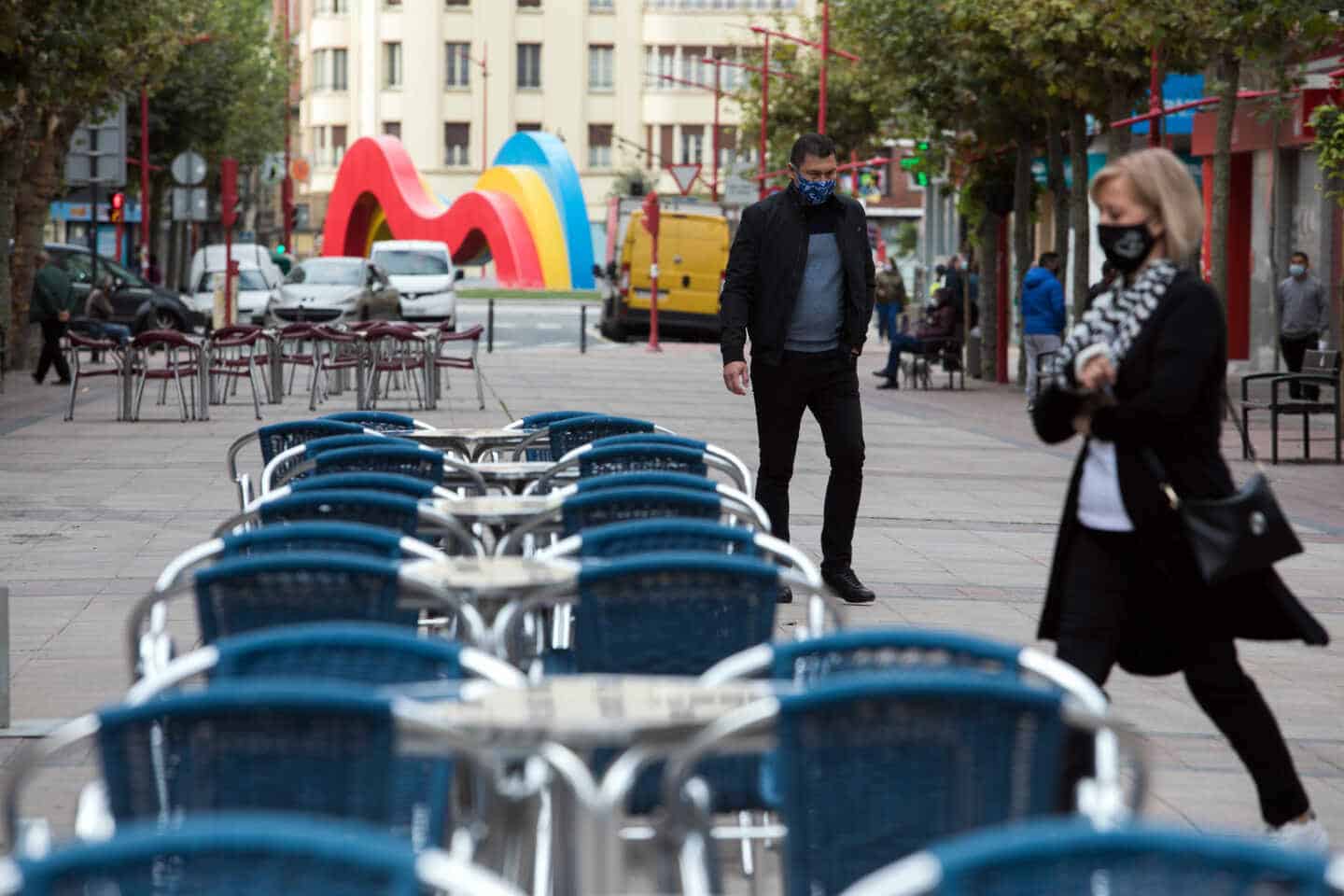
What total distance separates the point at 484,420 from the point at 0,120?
7.70 m

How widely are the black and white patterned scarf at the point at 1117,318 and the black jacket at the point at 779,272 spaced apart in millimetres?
3910

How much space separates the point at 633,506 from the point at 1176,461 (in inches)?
63.6

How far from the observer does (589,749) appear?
4.93m

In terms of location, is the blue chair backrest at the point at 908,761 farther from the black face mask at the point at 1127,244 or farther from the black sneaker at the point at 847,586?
the black sneaker at the point at 847,586

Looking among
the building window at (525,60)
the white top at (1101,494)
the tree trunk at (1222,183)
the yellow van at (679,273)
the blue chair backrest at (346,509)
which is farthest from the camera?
the building window at (525,60)

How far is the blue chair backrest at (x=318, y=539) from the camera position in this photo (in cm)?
574

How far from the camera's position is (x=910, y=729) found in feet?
12.9

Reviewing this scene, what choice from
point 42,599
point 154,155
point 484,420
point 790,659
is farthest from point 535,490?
point 154,155

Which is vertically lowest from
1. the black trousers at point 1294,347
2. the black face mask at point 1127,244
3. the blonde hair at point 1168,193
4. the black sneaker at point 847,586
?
the black sneaker at point 847,586

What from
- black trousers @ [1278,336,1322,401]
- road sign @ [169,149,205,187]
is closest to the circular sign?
road sign @ [169,149,205,187]

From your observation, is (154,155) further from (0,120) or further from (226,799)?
(226,799)

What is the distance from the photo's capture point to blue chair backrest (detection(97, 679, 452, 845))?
3.73 meters

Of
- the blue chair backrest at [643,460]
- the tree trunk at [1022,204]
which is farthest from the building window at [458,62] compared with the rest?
the blue chair backrest at [643,460]

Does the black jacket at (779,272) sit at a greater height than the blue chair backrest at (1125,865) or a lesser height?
greater
